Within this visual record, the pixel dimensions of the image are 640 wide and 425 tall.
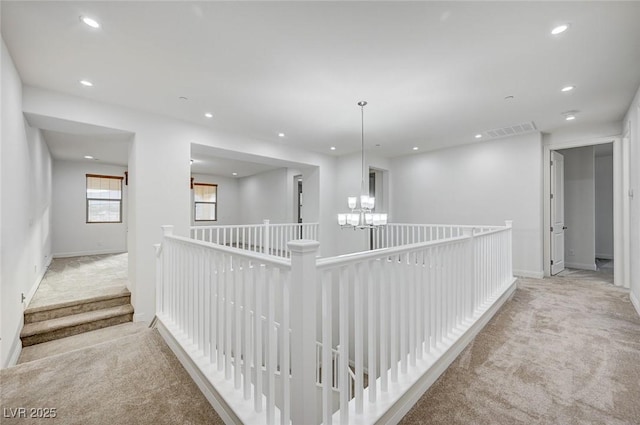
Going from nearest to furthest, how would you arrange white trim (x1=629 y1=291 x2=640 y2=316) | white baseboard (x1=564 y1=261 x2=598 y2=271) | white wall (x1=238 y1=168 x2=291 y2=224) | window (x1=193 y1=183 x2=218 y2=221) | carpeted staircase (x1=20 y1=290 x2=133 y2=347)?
white trim (x1=629 y1=291 x2=640 y2=316), carpeted staircase (x1=20 y1=290 x2=133 y2=347), white baseboard (x1=564 y1=261 x2=598 y2=271), white wall (x1=238 y1=168 x2=291 y2=224), window (x1=193 y1=183 x2=218 y2=221)

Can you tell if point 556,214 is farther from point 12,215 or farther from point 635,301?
point 12,215

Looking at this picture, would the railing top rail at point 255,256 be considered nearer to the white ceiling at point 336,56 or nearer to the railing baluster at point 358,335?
the railing baluster at point 358,335

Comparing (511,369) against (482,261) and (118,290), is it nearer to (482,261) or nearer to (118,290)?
(482,261)

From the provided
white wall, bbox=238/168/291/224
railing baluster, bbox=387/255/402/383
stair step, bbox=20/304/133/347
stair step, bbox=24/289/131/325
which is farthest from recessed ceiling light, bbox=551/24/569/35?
white wall, bbox=238/168/291/224

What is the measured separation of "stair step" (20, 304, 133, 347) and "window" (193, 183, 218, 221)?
245 inches

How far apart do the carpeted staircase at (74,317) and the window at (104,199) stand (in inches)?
193

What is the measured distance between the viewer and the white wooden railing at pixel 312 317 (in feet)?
4.19

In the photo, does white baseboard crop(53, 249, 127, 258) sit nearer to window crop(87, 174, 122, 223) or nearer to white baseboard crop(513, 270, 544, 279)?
window crop(87, 174, 122, 223)

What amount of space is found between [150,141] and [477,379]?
477 cm

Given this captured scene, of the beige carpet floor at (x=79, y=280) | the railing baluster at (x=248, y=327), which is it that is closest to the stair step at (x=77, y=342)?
the beige carpet floor at (x=79, y=280)

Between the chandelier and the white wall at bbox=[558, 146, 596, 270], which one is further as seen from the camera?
the white wall at bbox=[558, 146, 596, 270]

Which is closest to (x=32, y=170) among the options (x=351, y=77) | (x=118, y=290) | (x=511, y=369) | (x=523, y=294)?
(x=118, y=290)

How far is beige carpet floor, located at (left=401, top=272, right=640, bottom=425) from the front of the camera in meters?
1.67

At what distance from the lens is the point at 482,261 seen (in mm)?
3037
